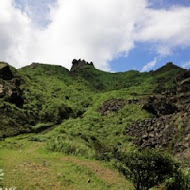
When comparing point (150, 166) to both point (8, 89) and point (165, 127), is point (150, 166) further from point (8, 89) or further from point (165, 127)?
point (8, 89)

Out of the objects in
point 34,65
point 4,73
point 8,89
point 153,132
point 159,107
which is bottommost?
point 153,132

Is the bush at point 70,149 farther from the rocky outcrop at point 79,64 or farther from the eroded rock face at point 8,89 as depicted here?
the rocky outcrop at point 79,64

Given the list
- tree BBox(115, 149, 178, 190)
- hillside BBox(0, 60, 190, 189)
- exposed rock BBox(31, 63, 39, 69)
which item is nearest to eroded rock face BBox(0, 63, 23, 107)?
hillside BBox(0, 60, 190, 189)

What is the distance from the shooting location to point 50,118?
228 feet

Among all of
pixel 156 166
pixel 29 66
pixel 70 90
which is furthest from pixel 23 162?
pixel 29 66

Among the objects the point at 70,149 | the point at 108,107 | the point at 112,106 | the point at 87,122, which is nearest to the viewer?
the point at 70,149

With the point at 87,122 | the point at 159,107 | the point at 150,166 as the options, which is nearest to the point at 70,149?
the point at 150,166

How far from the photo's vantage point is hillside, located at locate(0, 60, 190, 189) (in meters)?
32.3

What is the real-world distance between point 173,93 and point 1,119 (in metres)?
51.6

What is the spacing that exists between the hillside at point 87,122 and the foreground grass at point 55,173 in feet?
0.36

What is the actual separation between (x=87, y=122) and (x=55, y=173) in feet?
139

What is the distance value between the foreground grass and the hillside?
0.11m

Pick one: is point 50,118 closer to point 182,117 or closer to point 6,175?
point 182,117

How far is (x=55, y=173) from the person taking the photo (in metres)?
23.8
